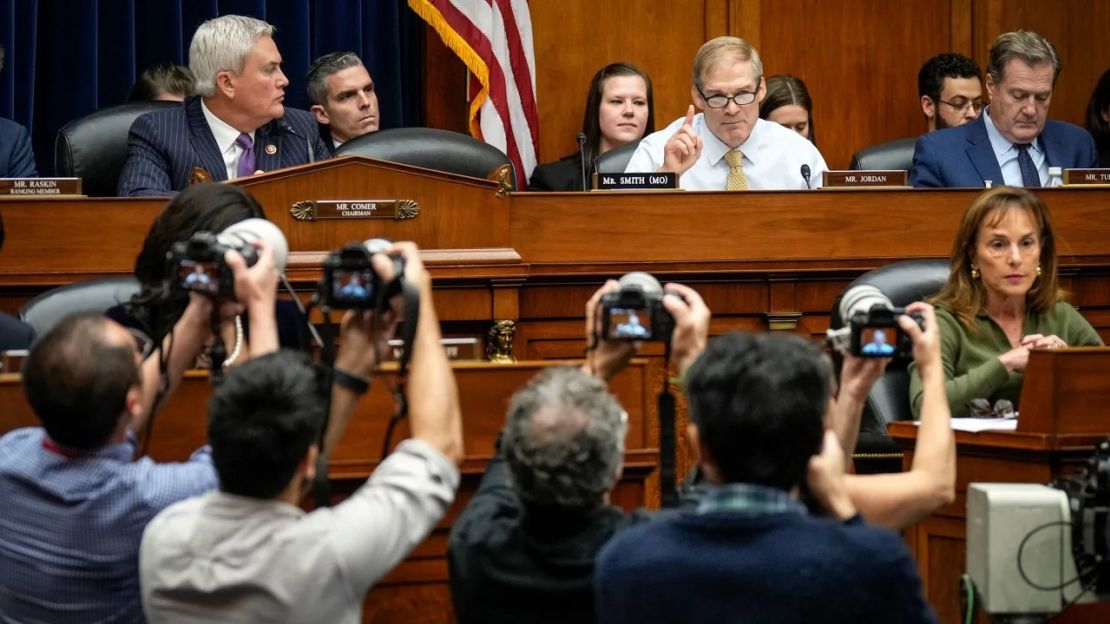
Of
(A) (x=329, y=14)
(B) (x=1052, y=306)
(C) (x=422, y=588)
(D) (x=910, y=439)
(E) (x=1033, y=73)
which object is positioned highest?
(A) (x=329, y=14)

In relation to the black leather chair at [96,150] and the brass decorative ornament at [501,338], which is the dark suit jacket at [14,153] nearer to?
the black leather chair at [96,150]

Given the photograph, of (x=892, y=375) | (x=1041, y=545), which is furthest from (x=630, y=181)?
(x=1041, y=545)

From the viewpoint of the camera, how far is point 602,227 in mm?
4730

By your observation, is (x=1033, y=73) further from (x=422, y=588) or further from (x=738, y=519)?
(x=738, y=519)

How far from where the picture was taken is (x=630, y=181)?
4.81m

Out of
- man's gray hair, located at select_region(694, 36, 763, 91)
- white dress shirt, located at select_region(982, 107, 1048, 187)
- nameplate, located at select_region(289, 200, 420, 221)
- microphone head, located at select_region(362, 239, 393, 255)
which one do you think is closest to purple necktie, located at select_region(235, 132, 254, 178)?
nameplate, located at select_region(289, 200, 420, 221)

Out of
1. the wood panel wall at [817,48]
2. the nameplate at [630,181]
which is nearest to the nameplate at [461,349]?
the nameplate at [630,181]

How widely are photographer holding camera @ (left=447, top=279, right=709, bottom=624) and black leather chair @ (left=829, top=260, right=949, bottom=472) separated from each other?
1903 millimetres

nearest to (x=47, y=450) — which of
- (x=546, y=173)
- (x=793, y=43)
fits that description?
(x=546, y=173)

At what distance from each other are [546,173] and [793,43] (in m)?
1.78

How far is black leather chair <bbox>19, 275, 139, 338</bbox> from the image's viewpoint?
3836 mm

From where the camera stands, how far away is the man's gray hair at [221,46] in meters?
5.43

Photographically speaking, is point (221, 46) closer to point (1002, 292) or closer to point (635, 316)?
point (1002, 292)

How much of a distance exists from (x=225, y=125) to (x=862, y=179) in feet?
6.75
